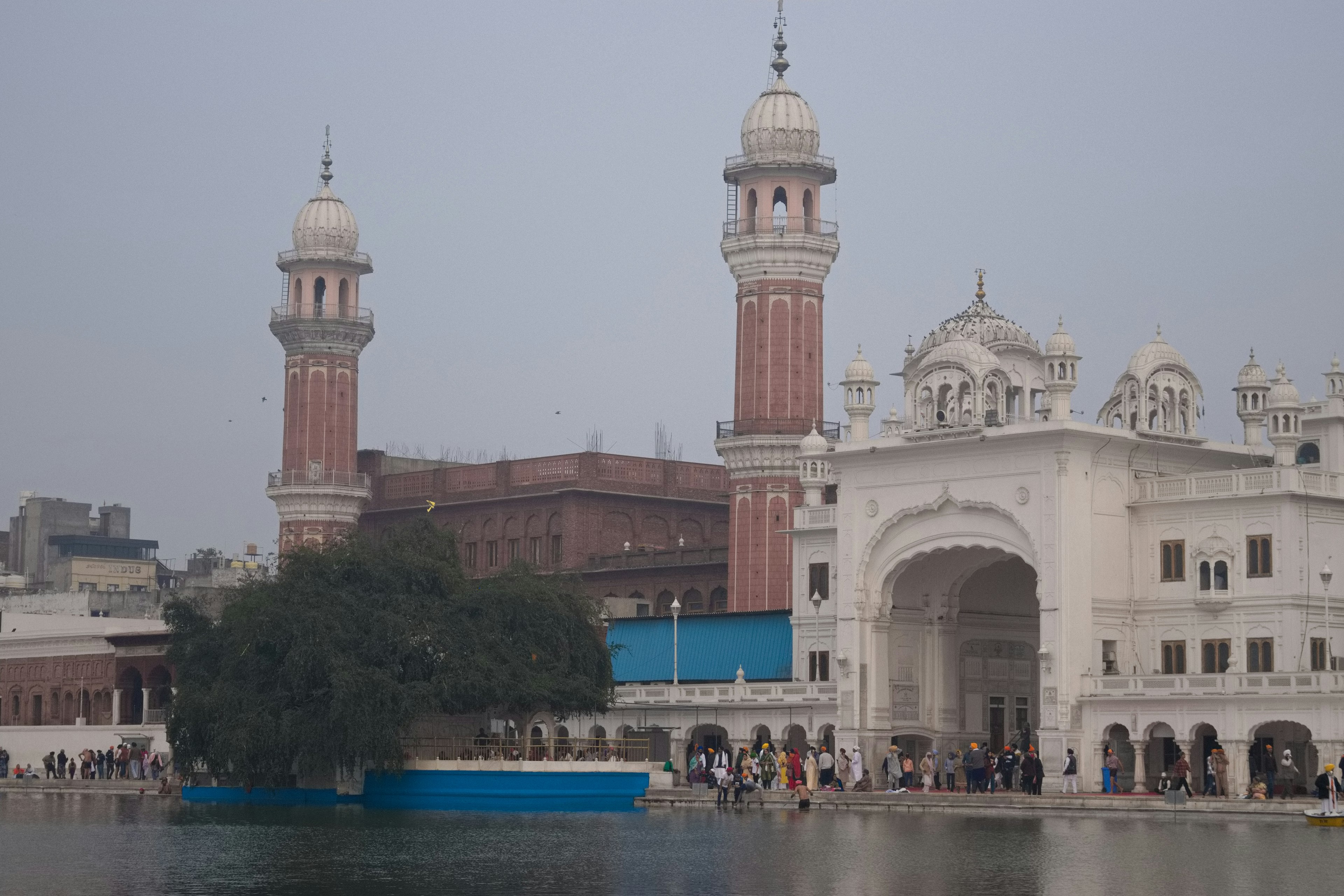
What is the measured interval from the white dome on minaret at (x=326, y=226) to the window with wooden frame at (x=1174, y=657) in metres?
47.9

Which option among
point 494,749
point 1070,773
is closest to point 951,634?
point 1070,773

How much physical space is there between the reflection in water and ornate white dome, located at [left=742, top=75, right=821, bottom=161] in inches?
1299

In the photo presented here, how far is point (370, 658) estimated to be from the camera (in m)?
52.2

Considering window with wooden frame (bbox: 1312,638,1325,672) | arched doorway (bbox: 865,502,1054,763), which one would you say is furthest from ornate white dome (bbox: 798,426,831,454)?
window with wooden frame (bbox: 1312,638,1325,672)

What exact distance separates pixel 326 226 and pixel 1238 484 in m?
49.4

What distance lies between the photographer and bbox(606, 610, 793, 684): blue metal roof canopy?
68.0 metres

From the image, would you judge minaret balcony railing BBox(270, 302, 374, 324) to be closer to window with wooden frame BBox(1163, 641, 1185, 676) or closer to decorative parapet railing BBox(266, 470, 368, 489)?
decorative parapet railing BBox(266, 470, 368, 489)

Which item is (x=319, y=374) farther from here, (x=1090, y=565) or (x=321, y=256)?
(x=1090, y=565)

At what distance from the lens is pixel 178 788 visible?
62.4m

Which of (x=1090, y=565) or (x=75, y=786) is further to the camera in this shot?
(x=75, y=786)

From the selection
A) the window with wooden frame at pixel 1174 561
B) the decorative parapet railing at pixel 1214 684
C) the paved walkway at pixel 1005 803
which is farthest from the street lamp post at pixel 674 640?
the window with wooden frame at pixel 1174 561

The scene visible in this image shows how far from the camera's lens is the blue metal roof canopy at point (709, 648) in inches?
2677

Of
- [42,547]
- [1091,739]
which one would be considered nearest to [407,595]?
[1091,739]

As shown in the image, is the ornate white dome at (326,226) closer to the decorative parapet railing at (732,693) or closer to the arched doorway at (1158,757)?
the decorative parapet railing at (732,693)
